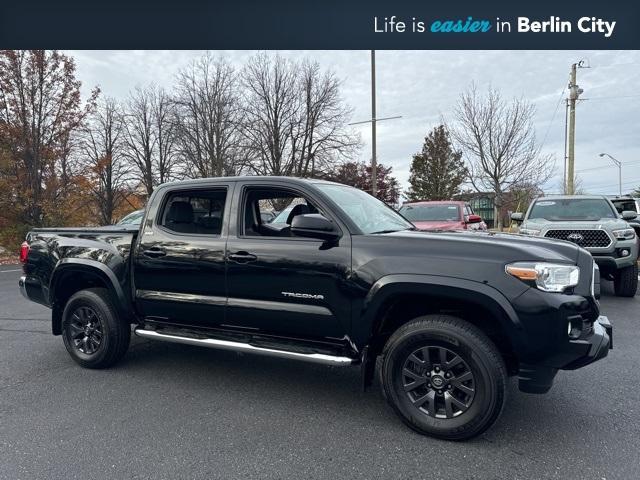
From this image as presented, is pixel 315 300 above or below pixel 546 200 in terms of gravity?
below

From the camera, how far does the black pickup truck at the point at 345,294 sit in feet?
9.03

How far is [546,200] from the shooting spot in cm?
866

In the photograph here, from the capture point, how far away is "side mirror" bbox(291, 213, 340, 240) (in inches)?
122

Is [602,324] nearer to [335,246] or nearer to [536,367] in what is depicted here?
[536,367]

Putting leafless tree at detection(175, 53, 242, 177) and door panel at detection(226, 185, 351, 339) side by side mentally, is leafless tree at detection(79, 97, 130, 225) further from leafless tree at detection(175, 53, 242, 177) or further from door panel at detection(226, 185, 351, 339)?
door panel at detection(226, 185, 351, 339)

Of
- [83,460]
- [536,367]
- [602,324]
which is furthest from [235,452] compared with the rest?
[602,324]

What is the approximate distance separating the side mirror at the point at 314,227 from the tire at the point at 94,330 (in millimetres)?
2268

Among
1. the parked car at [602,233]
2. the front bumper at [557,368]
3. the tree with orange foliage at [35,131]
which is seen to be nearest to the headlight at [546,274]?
the front bumper at [557,368]

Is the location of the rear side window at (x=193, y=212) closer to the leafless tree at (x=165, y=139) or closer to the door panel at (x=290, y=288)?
the door panel at (x=290, y=288)

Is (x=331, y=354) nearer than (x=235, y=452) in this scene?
No

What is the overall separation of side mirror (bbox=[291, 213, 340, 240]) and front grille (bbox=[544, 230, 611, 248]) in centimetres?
568

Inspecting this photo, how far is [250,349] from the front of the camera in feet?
A: 11.3
